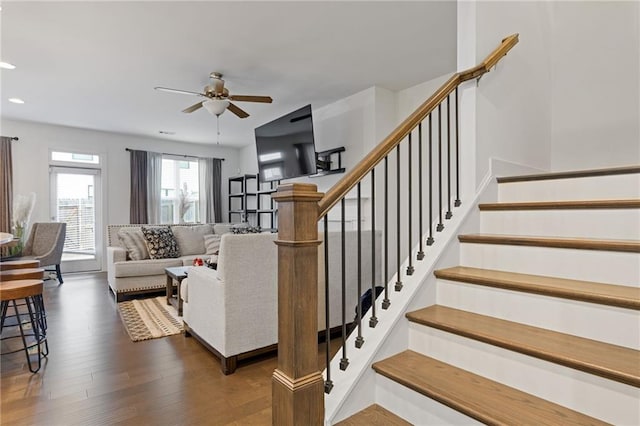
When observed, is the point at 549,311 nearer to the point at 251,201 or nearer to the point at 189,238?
the point at 189,238

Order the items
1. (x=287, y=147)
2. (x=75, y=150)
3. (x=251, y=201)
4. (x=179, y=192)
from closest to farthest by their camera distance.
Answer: (x=287, y=147), (x=75, y=150), (x=179, y=192), (x=251, y=201)

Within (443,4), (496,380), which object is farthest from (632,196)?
(443,4)

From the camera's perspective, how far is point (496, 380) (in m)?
1.34

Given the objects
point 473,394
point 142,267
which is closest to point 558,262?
point 473,394

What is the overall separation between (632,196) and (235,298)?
2392 mm

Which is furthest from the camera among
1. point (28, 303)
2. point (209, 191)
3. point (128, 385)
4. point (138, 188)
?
point (209, 191)

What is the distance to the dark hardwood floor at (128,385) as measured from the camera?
1859 mm

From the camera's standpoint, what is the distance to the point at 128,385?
2.19 metres

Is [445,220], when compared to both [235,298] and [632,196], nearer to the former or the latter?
[632,196]

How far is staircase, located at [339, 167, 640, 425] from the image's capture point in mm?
1134

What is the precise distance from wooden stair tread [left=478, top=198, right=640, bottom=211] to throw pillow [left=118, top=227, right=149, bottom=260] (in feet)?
14.7

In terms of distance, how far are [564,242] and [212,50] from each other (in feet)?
10.7

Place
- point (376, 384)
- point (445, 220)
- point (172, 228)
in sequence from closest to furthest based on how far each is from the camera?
point (376, 384)
point (445, 220)
point (172, 228)

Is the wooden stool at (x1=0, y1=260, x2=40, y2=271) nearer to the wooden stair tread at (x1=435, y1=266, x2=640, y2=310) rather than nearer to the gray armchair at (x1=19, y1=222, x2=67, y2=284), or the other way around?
the gray armchair at (x1=19, y1=222, x2=67, y2=284)
